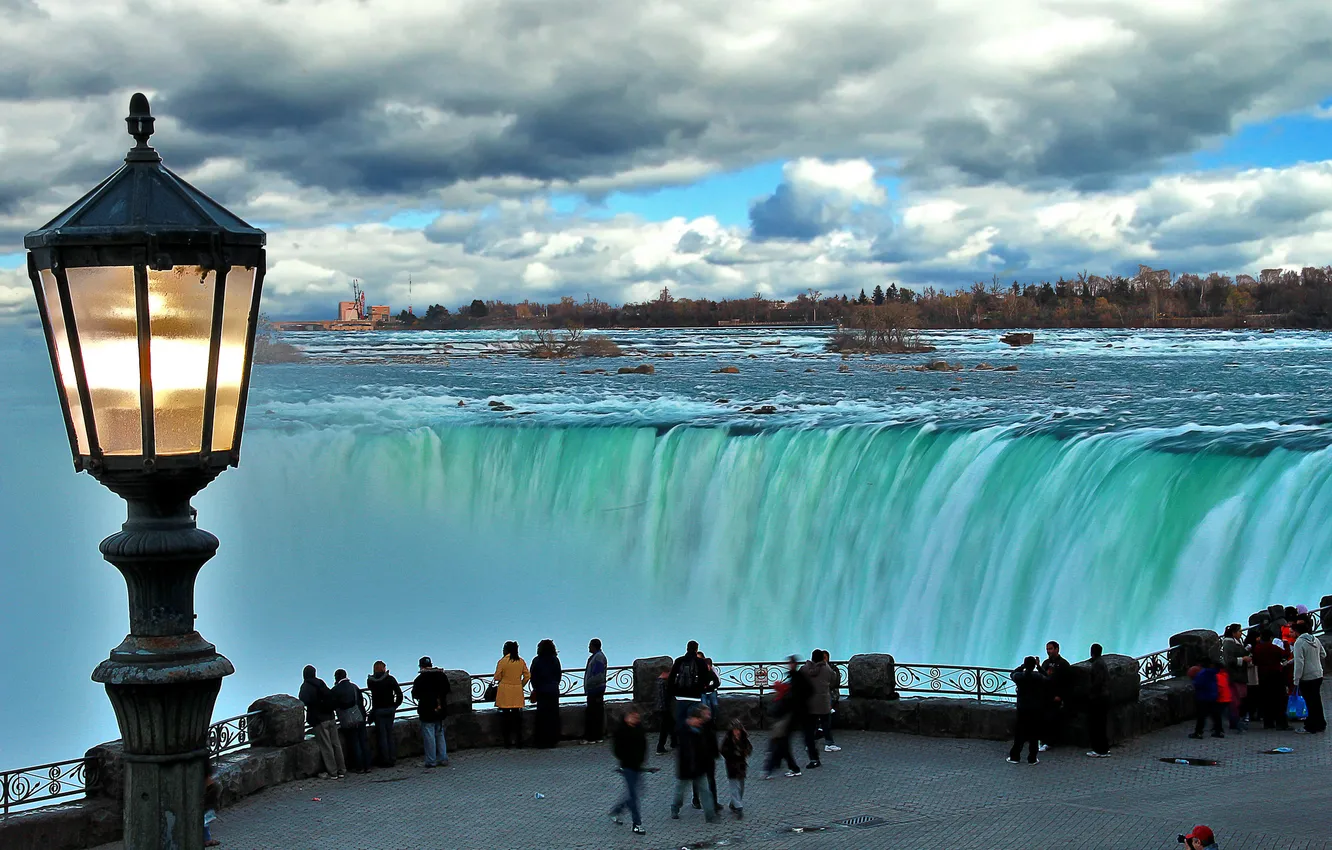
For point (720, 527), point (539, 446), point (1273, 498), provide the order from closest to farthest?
point (1273, 498) → point (720, 527) → point (539, 446)

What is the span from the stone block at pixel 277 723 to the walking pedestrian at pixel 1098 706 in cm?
792

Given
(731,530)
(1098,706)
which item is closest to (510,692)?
(1098,706)

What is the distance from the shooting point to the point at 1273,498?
23531mm

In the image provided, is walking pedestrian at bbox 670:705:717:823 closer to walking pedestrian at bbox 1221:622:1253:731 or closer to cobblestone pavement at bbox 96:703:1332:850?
cobblestone pavement at bbox 96:703:1332:850

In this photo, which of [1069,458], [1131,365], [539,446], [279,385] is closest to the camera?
[1069,458]

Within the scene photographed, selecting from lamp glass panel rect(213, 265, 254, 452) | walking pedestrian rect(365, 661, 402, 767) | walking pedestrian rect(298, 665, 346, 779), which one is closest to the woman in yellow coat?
walking pedestrian rect(365, 661, 402, 767)

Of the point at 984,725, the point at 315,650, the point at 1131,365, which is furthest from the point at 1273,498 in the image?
the point at 1131,365

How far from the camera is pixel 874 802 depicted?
13031 mm

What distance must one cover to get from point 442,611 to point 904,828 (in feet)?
81.7

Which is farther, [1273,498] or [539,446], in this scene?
[539,446]

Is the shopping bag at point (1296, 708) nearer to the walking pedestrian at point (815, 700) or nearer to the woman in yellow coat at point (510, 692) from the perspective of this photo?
the walking pedestrian at point (815, 700)

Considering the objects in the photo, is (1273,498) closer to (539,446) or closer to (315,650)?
(539,446)

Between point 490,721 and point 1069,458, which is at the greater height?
point 1069,458

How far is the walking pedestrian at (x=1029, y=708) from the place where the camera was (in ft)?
46.3
